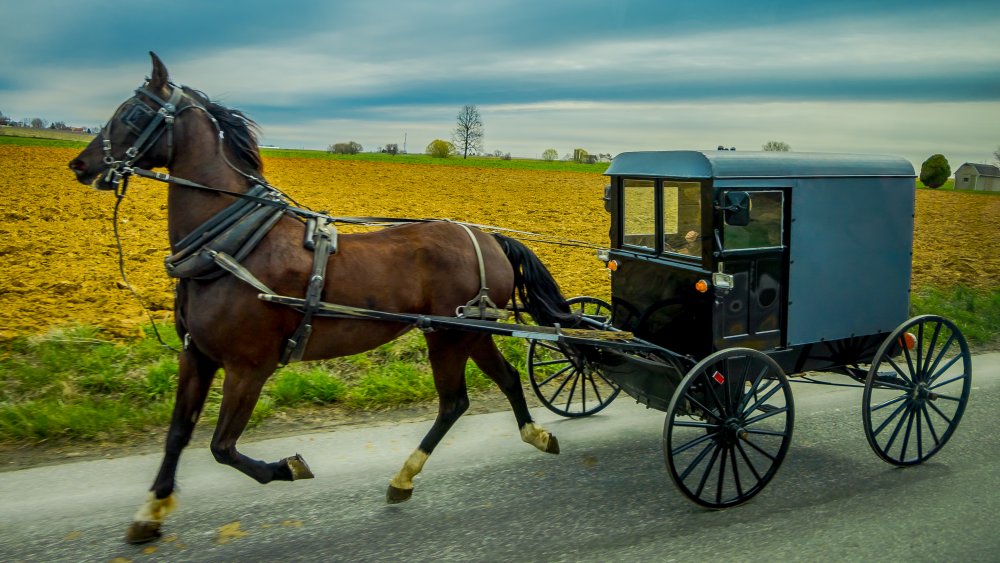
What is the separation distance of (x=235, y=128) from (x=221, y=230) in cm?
70

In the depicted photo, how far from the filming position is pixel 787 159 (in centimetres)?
469

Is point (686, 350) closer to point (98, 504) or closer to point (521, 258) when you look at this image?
point (521, 258)

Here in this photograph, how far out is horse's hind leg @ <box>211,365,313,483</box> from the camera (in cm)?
378

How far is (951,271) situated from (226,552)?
49.1 feet

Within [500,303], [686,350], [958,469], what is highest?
[500,303]

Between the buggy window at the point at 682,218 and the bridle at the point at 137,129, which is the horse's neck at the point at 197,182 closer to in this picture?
the bridle at the point at 137,129

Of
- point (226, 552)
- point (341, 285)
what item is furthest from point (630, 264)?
point (226, 552)

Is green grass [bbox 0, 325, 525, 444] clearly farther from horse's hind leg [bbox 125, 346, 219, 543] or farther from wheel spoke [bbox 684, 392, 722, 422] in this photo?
wheel spoke [bbox 684, 392, 722, 422]

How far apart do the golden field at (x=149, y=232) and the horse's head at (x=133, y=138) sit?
3696 millimetres

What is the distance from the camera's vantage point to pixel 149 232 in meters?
14.9

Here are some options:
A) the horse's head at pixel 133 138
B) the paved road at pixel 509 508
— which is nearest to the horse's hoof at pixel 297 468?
the paved road at pixel 509 508

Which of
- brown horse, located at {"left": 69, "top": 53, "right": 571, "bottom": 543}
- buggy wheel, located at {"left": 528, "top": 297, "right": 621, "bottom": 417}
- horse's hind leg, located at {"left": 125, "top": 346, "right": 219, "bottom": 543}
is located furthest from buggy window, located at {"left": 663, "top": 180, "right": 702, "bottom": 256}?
horse's hind leg, located at {"left": 125, "top": 346, "right": 219, "bottom": 543}

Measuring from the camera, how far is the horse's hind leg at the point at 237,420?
3.78m

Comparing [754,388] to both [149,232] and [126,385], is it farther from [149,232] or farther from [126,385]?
[149,232]
